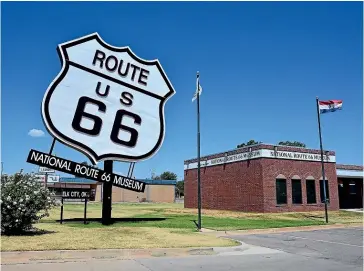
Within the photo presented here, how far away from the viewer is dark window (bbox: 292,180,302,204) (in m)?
31.5

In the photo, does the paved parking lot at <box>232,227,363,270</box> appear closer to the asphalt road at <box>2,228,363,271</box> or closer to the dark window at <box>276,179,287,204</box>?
the asphalt road at <box>2,228,363,271</box>

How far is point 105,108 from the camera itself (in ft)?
62.1

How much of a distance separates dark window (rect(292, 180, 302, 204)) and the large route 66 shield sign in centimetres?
1581

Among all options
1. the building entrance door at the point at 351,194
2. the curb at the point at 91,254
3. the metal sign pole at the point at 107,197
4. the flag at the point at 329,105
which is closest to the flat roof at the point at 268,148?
the flag at the point at 329,105

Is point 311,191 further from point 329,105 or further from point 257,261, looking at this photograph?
point 257,261

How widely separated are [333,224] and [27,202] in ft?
58.5

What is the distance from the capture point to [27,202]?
1274cm

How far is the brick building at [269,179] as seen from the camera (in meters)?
30.4

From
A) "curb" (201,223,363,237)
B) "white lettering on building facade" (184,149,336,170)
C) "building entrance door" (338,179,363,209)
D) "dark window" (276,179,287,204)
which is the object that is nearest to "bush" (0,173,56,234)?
"curb" (201,223,363,237)

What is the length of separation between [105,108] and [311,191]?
21363mm

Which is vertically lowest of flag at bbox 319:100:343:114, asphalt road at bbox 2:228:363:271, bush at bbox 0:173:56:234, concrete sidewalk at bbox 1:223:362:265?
asphalt road at bbox 2:228:363:271

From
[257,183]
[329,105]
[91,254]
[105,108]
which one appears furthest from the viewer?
[257,183]

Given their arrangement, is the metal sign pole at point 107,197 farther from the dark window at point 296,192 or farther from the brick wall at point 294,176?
the dark window at point 296,192

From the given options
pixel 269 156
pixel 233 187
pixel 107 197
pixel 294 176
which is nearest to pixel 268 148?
pixel 269 156
